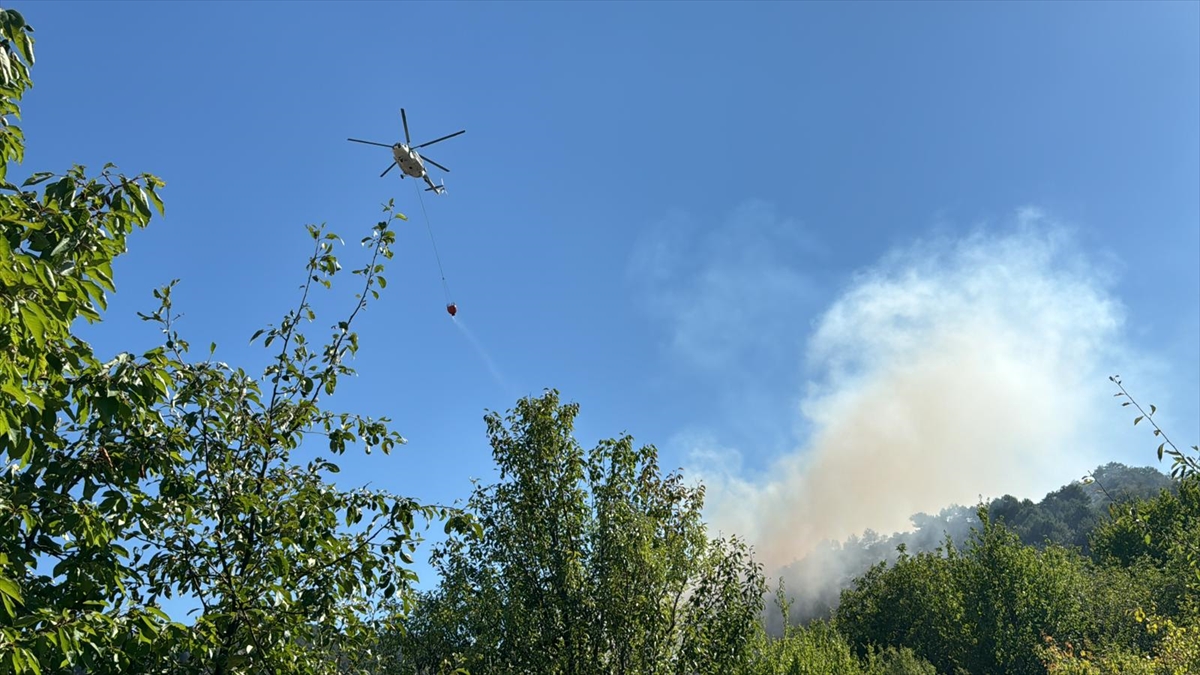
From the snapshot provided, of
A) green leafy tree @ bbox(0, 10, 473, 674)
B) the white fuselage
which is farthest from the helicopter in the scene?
green leafy tree @ bbox(0, 10, 473, 674)

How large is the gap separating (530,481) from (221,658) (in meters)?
8.33

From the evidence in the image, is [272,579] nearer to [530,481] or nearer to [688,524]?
[530,481]

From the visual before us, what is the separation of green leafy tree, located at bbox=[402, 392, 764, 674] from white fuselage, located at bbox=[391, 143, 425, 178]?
1122 centimetres

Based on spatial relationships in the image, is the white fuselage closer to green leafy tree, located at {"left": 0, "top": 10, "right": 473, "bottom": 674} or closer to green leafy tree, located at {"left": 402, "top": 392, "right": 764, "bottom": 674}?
green leafy tree, located at {"left": 402, "top": 392, "right": 764, "bottom": 674}

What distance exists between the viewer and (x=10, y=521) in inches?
197

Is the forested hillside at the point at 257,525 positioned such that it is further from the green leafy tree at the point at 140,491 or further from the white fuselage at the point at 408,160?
the white fuselage at the point at 408,160

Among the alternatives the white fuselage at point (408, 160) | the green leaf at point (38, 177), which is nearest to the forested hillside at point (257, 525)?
the green leaf at point (38, 177)

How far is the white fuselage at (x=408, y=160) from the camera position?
22422mm

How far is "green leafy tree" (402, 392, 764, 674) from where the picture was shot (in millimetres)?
12820

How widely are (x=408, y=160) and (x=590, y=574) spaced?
15049 mm

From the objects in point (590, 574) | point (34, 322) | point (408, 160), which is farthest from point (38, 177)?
point (408, 160)

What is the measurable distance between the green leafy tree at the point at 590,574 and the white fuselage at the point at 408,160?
1122 centimetres

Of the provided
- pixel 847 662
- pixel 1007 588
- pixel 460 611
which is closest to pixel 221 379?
pixel 460 611

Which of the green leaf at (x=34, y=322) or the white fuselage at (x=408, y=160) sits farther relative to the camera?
the white fuselage at (x=408, y=160)
